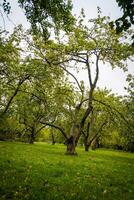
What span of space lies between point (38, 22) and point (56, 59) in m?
23.7

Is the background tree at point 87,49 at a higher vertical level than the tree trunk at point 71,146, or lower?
higher

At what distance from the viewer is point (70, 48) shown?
37.3 metres

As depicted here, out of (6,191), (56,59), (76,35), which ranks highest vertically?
(76,35)

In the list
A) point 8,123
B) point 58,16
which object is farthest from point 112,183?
point 8,123

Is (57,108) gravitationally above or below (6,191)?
above

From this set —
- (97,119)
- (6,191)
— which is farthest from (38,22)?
(97,119)

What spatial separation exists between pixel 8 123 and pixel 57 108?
42119mm

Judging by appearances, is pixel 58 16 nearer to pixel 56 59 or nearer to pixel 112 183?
pixel 112 183

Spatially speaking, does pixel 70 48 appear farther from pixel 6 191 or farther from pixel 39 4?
pixel 6 191

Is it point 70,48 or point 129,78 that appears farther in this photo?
point 129,78

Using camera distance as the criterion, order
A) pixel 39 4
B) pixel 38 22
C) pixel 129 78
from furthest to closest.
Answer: pixel 129 78 → pixel 38 22 → pixel 39 4

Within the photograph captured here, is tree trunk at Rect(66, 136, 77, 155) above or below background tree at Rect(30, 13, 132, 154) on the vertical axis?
below

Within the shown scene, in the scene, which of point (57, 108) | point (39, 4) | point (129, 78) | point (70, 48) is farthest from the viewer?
point (129, 78)

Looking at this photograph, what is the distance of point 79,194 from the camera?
1224 centimetres
